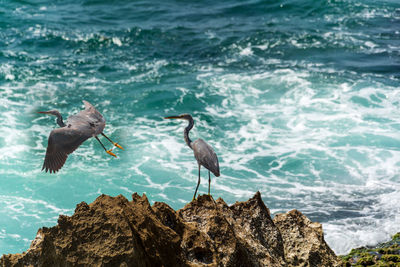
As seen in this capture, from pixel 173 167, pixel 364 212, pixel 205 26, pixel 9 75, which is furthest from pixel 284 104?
pixel 9 75

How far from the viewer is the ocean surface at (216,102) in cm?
869

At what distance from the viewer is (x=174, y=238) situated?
3820 millimetres

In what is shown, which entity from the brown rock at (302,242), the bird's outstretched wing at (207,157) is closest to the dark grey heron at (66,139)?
the bird's outstretched wing at (207,157)

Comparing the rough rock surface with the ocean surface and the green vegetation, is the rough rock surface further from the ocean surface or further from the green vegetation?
the ocean surface

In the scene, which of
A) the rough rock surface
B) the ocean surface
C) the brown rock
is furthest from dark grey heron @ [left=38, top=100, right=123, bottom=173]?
the brown rock

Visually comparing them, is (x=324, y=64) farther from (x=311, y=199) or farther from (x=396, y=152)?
(x=311, y=199)

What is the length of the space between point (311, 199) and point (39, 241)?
5656mm

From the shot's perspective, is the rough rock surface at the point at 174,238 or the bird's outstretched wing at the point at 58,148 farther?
the bird's outstretched wing at the point at 58,148

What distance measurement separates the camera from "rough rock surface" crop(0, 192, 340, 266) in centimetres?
355

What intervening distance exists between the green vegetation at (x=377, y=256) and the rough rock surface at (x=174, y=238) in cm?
122

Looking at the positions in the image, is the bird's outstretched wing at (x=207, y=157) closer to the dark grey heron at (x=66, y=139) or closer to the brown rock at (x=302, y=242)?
the brown rock at (x=302, y=242)

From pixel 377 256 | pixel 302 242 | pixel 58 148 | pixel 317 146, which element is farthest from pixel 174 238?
pixel 317 146

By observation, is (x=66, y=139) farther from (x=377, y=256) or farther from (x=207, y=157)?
(x=377, y=256)

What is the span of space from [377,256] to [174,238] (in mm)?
3459
